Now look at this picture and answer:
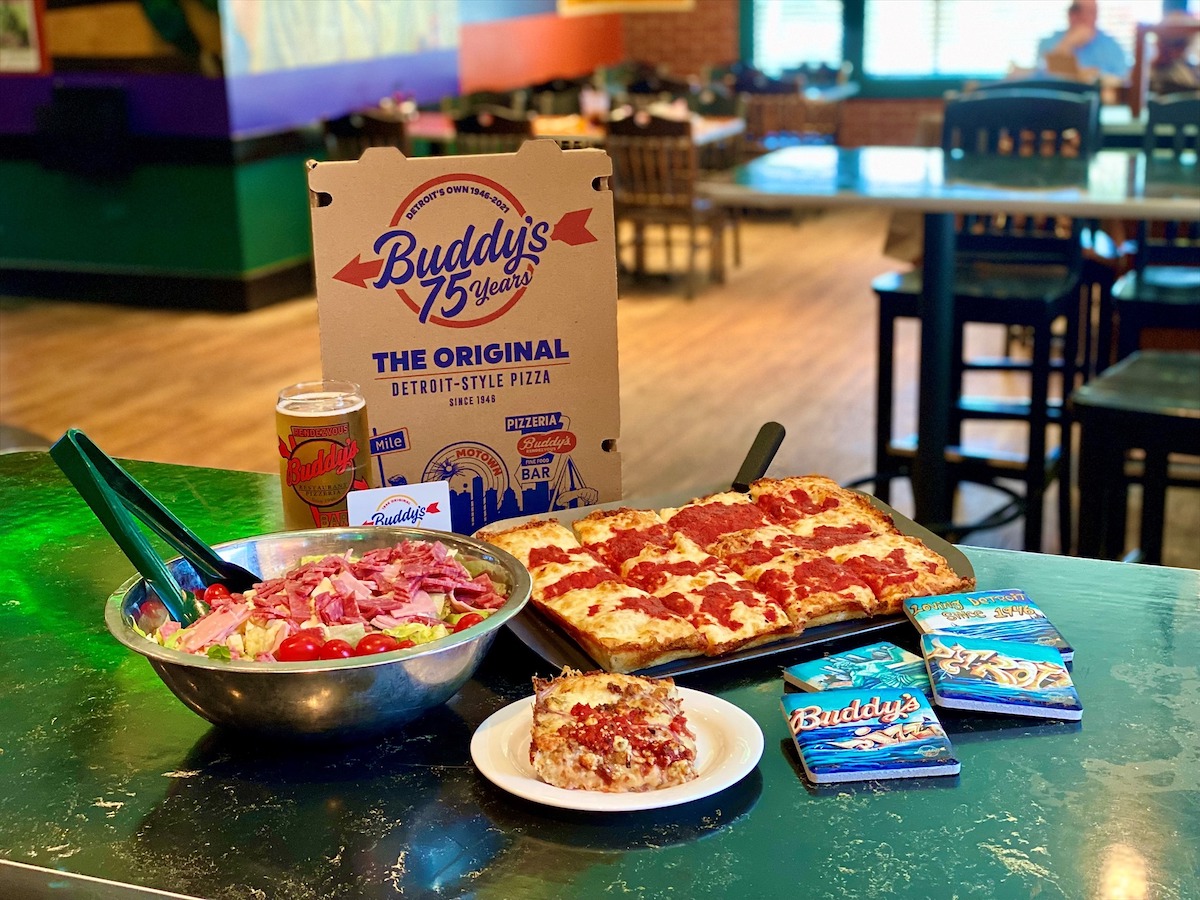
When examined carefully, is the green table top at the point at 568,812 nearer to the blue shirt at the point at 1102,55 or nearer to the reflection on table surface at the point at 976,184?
the reflection on table surface at the point at 976,184

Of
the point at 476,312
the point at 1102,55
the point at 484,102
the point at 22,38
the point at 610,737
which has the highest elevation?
the point at 22,38

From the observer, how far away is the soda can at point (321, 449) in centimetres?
134

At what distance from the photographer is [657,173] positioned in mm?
7016

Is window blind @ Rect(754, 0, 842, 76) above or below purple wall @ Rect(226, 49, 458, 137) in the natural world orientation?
above

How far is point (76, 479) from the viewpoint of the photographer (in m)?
1.06

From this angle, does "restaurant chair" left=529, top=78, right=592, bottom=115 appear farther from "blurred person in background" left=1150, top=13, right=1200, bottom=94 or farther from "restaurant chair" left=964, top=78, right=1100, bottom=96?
"restaurant chair" left=964, top=78, right=1100, bottom=96

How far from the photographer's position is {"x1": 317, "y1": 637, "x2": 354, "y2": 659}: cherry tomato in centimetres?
101

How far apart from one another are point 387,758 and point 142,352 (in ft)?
17.6

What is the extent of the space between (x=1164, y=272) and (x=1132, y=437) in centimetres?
125

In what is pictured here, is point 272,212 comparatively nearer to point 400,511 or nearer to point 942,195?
point 942,195

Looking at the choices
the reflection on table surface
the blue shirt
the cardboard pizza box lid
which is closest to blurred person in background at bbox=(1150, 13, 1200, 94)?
the blue shirt

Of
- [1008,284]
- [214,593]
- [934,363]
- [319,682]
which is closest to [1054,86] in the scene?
A: [1008,284]

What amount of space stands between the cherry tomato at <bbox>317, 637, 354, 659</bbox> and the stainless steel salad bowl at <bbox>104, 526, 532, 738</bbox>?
4 centimetres

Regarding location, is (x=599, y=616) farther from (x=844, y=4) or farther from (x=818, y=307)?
(x=844, y=4)
